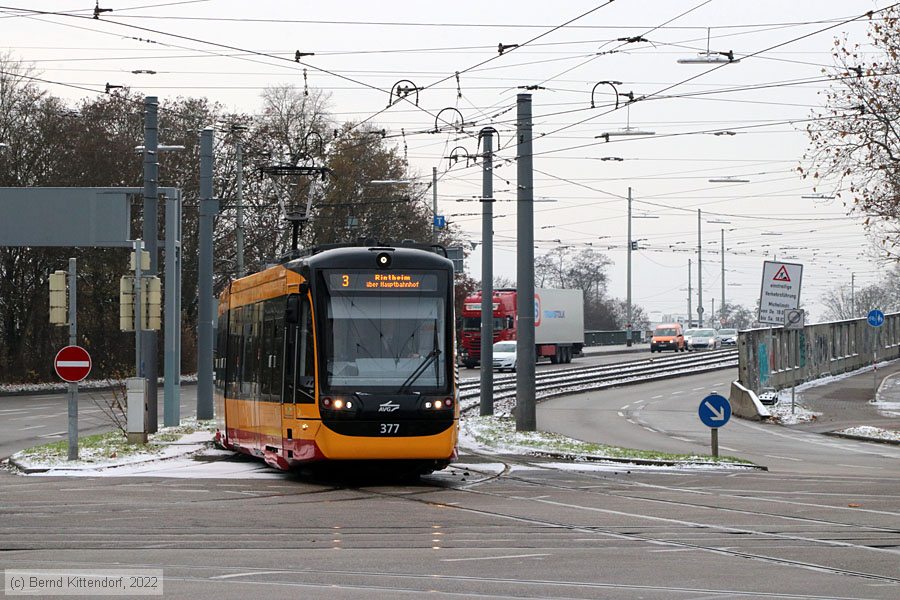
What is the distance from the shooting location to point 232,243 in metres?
61.0

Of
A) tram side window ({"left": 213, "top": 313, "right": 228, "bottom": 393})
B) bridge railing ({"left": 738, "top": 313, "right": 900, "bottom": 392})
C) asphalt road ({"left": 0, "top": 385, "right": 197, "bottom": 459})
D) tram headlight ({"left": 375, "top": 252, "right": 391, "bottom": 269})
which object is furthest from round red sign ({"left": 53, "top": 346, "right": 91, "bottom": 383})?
bridge railing ({"left": 738, "top": 313, "right": 900, "bottom": 392})

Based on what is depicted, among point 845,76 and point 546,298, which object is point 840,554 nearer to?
point 845,76

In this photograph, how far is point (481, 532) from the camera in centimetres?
1336

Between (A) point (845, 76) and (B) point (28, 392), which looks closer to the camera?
(A) point (845, 76)

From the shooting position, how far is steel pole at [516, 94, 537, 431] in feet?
89.9

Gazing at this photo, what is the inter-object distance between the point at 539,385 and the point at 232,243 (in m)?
17.5

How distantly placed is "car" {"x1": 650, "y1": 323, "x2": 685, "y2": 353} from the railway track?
11.0 m

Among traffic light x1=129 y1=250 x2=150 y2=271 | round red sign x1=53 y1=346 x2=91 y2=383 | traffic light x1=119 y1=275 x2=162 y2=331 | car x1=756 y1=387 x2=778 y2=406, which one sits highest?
traffic light x1=129 y1=250 x2=150 y2=271

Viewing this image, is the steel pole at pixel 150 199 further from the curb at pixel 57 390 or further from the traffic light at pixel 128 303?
the curb at pixel 57 390

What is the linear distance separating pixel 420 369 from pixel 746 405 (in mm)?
25317

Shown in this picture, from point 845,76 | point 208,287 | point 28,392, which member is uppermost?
point 845,76

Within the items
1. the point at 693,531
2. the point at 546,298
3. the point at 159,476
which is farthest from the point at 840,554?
the point at 546,298

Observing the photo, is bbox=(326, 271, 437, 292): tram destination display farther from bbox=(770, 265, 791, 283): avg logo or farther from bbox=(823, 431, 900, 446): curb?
bbox=(770, 265, 791, 283): avg logo

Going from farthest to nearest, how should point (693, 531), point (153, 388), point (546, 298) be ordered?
1. point (546, 298)
2. point (153, 388)
3. point (693, 531)
